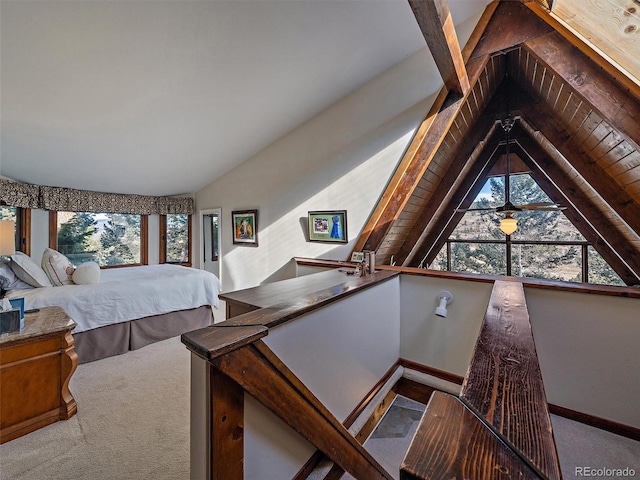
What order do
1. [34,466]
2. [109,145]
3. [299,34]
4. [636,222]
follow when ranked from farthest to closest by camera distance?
1. [109,145]
2. [636,222]
3. [299,34]
4. [34,466]

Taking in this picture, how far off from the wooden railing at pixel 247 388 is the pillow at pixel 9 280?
2864mm

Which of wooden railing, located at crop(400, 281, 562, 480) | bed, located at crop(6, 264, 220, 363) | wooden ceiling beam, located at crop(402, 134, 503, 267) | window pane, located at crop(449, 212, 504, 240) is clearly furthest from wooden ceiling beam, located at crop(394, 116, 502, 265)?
wooden railing, located at crop(400, 281, 562, 480)

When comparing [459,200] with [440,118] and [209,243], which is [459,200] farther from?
[209,243]

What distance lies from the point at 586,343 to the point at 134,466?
10.1 feet

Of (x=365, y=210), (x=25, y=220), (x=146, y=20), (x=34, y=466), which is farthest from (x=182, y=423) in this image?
(x=25, y=220)

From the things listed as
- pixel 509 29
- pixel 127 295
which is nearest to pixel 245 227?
pixel 127 295

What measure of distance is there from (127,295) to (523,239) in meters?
6.84

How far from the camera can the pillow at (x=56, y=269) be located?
110 inches

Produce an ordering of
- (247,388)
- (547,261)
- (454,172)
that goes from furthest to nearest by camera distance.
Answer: (547,261) → (454,172) → (247,388)

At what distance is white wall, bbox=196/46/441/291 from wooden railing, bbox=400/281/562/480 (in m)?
2.35

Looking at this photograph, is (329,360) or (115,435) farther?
(115,435)

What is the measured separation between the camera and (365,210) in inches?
118

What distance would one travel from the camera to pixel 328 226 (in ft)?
10.9

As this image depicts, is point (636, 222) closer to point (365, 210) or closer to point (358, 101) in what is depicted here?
point (365, 210)
